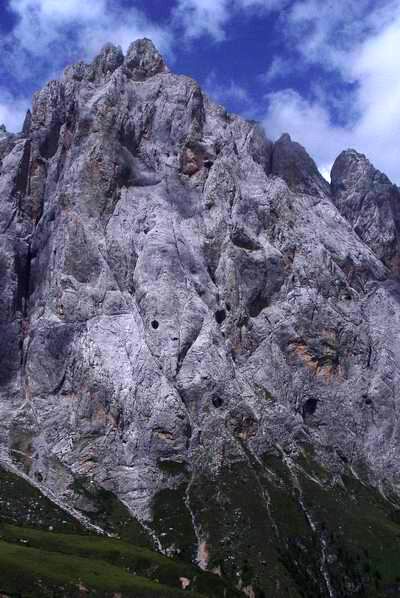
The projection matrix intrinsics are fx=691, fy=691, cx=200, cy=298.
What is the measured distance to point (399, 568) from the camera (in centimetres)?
18100

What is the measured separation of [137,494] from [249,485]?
31.9m

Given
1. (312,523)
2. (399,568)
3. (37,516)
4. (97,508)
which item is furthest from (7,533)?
(399,568)

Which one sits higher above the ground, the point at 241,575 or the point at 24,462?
the point at 24,462

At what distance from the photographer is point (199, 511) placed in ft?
615

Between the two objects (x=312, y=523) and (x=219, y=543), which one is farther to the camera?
(x=312, y=523)

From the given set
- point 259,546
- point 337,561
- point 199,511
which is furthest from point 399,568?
point 199,511

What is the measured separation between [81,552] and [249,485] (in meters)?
57.1

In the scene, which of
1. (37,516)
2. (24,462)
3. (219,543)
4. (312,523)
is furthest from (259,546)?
(24,462)

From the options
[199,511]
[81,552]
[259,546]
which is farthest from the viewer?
[199,511]

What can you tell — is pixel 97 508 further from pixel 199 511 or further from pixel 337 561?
pixel 337 561

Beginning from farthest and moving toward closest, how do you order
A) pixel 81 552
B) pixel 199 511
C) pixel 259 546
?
pixel 199 511
pixel 259 546
pixel 81 552

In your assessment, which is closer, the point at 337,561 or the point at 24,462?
the point at 337,561

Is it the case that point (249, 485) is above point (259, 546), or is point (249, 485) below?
above

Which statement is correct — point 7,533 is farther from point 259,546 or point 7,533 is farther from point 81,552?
point 259,546
